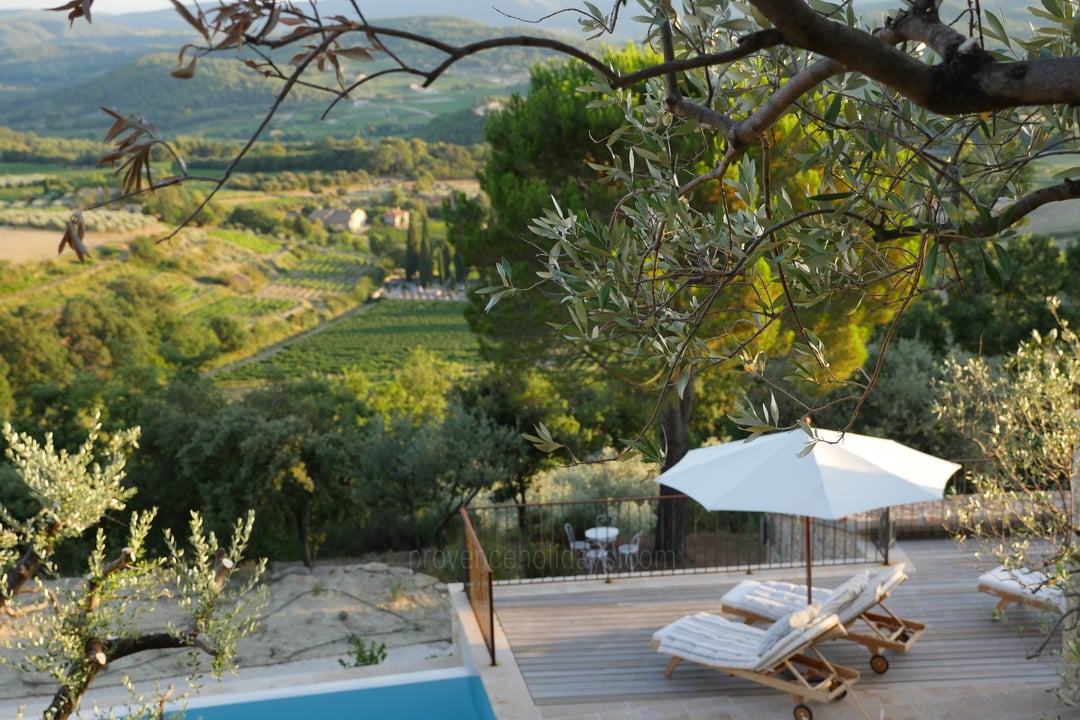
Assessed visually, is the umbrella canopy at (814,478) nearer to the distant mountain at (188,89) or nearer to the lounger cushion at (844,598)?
the lounger cushion at (844,598)

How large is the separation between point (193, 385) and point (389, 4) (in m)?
89.6

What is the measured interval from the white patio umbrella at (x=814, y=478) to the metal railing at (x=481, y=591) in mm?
1479

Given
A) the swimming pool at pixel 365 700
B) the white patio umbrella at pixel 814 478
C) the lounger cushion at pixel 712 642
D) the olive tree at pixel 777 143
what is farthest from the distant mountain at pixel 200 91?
the olive tree at pixel 777 143

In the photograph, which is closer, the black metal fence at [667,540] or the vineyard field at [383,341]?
the black metal fence at [667,540]

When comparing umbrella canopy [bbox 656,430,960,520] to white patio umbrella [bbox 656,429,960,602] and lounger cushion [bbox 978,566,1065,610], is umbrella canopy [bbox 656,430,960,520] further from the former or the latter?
lounger cushion [bbox 978,566,1065,610]

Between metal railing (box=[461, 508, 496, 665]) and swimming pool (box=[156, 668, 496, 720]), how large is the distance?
35 centimetres

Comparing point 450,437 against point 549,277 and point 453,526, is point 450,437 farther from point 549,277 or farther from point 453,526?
point 549,277

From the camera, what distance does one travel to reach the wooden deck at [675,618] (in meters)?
6.29

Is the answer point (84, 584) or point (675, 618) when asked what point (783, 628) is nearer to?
point (675, 618)

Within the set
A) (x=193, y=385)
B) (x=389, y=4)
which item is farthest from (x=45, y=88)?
(x=193, y=385)

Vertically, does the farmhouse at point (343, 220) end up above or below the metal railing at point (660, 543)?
above

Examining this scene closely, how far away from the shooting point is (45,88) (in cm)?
6581

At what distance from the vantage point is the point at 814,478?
641 centimetres

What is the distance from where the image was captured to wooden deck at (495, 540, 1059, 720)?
6.29m
